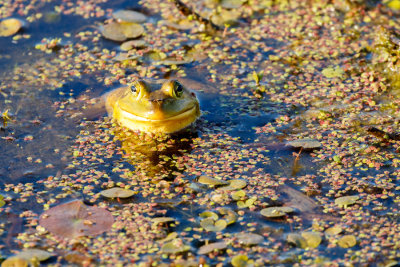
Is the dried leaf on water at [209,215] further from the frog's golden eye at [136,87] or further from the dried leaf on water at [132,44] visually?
the dried leaf on water at [132,44]

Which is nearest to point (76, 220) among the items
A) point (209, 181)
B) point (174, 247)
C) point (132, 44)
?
A: point (174, 247)

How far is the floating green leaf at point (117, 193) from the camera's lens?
4242 millimetres

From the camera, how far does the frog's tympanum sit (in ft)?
16.3

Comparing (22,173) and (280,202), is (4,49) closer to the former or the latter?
(22,173)

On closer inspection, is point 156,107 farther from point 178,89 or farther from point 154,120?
point 178,89

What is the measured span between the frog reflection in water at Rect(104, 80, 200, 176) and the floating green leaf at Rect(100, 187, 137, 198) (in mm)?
460

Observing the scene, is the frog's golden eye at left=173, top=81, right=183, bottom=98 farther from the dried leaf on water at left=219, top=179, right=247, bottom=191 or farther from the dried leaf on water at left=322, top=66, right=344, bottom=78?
the dried leaf on water at left=322, top=66, right=344, bottom=78

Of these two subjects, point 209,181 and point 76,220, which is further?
point 209,181

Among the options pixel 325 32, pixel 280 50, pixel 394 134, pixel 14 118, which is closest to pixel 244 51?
pixel 280 50

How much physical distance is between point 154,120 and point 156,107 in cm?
13

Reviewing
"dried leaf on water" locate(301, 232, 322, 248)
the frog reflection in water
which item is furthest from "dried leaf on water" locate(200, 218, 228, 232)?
the frog reflection in water

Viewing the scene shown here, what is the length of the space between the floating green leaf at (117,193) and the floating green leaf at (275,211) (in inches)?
38.2

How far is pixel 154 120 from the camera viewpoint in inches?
196

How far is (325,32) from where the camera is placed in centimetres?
663
